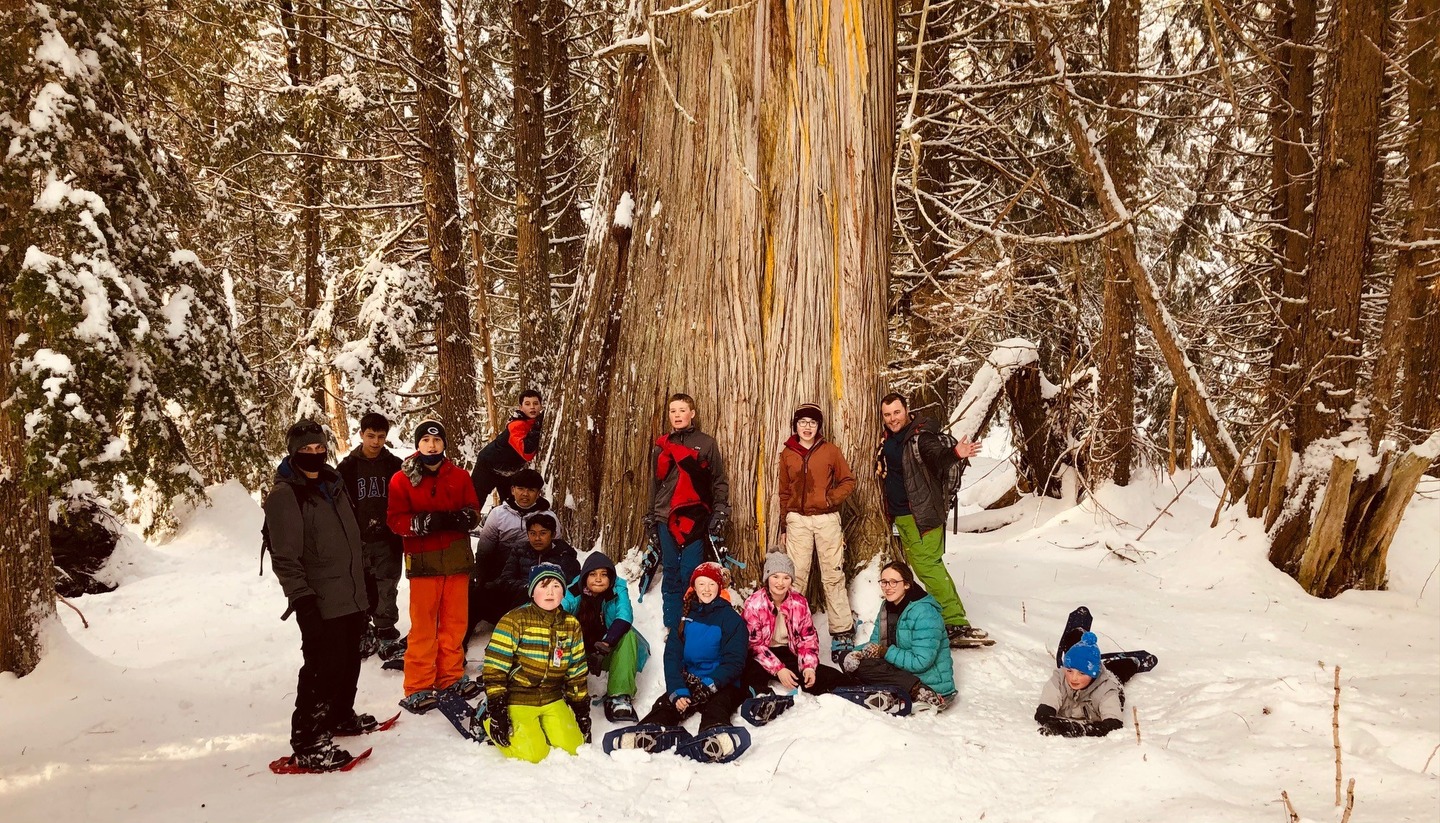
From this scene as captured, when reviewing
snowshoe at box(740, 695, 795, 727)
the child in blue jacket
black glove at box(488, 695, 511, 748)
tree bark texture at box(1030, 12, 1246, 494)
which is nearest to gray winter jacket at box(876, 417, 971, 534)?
snowshoe at box(740, 695, 795, 727)

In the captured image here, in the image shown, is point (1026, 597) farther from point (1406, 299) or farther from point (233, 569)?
point (233, 569)

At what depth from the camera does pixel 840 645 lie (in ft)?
15.7

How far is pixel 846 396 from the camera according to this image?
517 cm

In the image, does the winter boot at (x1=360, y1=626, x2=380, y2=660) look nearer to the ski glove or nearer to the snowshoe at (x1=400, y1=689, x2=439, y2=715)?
the snowshoe at (x1=400, y1=689, x2=439, y2=715)

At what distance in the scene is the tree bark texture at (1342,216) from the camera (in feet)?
19.8

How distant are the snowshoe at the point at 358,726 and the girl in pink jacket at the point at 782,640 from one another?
1997mm

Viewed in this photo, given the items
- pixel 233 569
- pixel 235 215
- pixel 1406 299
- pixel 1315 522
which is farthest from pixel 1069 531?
pixel 235 215

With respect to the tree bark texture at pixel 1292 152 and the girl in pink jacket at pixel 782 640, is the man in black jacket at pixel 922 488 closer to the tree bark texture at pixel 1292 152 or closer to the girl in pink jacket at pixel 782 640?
the girl in pink jacket at pixel 782 640

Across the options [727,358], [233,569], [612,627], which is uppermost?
[727,358]

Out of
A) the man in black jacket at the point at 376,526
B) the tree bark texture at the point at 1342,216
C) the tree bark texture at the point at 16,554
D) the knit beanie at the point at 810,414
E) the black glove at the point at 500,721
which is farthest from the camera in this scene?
the tree bark texture at the point at 1342,216

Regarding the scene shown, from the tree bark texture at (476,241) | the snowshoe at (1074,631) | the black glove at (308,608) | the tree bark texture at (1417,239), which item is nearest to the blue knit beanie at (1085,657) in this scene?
the snowshoe at (1074,631)

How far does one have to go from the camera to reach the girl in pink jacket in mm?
4465

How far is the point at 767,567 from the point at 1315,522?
4.55 m

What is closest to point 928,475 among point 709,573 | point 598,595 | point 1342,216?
point 709,573
